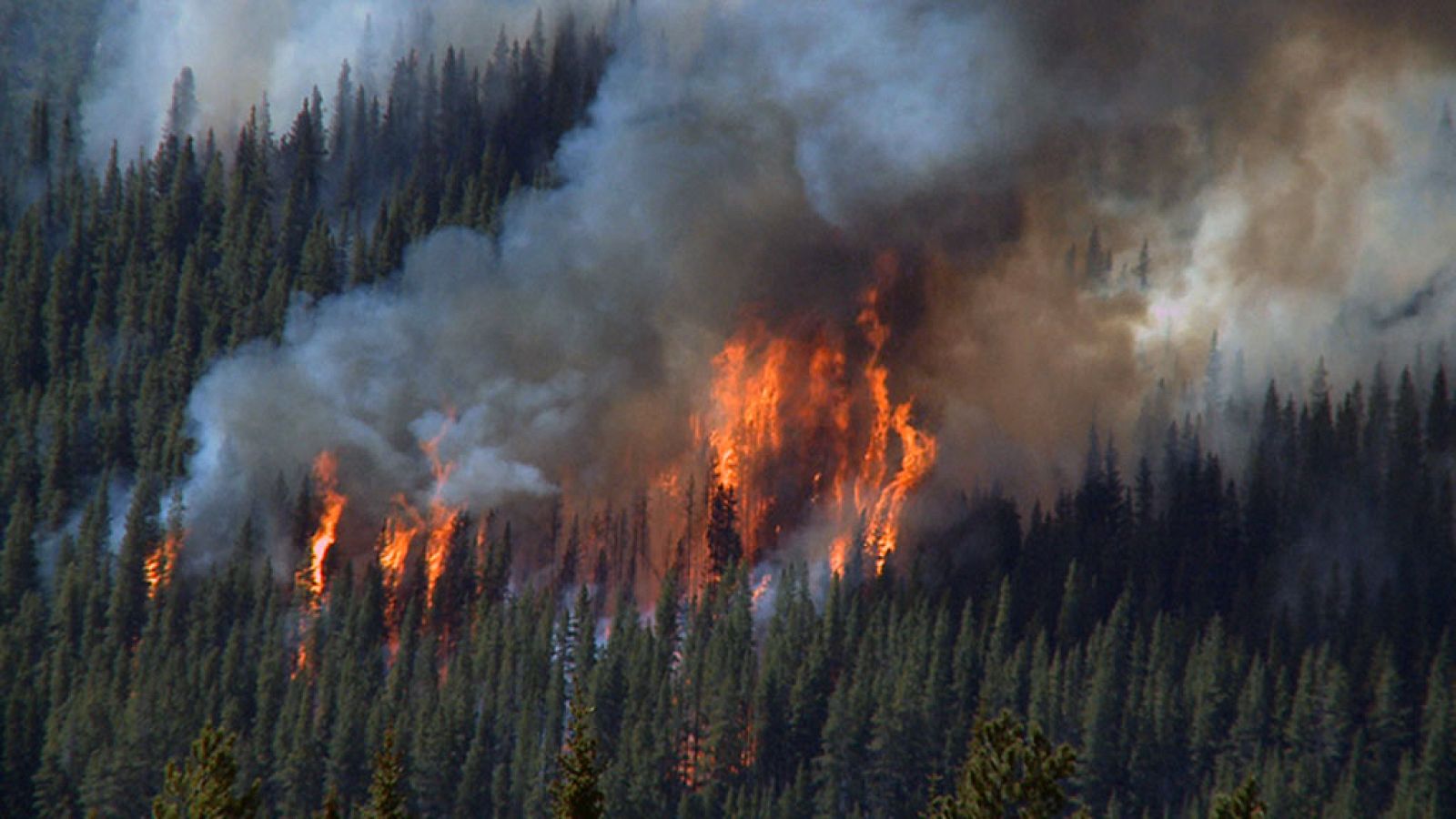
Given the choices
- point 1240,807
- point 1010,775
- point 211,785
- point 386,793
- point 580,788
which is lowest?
point 1240,807

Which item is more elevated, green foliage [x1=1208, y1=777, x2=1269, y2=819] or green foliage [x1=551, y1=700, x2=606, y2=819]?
green foliage [x1=551, y1=700, x2=606, y2=819]

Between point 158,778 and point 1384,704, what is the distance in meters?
109

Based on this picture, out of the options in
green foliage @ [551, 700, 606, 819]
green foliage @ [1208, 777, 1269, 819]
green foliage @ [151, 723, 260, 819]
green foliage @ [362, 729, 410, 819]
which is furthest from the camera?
green foliage @ [362, 729, 410, 819]

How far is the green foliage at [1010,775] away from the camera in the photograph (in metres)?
73.9

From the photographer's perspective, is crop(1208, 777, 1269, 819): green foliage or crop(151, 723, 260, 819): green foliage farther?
crop(151, 723, 260, 819): green foliage

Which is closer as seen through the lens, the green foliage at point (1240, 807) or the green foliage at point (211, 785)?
the green foliage at point (1240, 807)

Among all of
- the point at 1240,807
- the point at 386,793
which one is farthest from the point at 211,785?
the point at 1240,807

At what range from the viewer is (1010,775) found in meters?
75.9

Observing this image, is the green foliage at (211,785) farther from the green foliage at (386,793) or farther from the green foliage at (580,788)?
the green foliage at (580,788)

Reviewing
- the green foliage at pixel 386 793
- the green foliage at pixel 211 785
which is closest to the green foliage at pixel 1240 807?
the green foliage at pixel 386 793

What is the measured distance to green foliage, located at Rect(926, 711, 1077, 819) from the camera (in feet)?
243

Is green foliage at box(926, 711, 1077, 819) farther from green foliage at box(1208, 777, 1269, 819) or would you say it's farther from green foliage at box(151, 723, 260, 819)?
green foliage at box(151, 723, 260, 819)

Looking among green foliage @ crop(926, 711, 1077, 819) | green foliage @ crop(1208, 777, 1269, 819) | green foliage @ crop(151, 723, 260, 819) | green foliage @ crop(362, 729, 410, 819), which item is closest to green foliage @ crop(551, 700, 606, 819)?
green foliage @ crop(362, 729, 410, 819)

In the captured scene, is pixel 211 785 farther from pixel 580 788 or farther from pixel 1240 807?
pixel 1240 807
